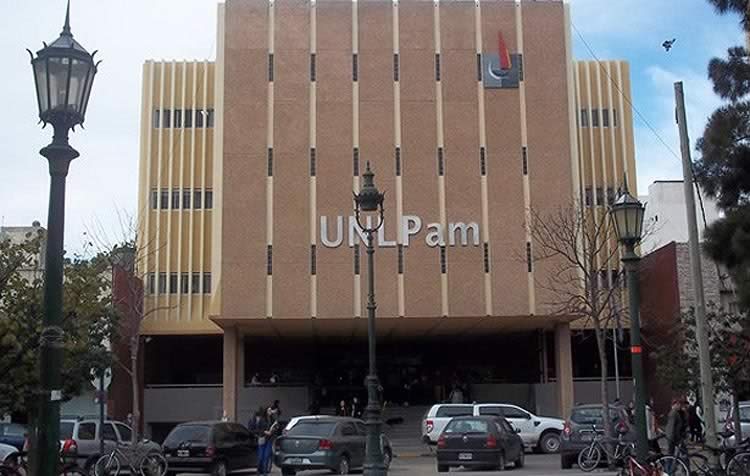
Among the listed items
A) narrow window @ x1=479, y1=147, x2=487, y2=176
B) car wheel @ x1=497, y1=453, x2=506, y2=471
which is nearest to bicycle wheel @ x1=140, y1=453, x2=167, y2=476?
car wheel @ x1=497, y1=453, x2=506, y2=471

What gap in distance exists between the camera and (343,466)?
2545cm

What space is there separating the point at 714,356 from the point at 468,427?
7.03 metres

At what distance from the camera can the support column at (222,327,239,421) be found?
38938 mm

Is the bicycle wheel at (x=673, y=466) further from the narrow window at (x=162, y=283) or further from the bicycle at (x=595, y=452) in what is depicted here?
the narrow window at (x=162, y=283)

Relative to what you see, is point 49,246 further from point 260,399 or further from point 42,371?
point 260,399

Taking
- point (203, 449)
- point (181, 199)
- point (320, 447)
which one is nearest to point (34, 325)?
point (203, 449)

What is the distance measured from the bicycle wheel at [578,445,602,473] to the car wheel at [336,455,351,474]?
6.03 m

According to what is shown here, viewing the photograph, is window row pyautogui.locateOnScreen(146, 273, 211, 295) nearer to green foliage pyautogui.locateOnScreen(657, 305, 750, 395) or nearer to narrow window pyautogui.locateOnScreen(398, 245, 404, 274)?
narrow window pyautogui.locateOnScreen(398, 245, 404, 274)

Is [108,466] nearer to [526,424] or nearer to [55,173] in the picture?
[55,173]

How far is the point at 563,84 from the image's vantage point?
39094mm

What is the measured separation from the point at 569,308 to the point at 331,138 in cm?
1141

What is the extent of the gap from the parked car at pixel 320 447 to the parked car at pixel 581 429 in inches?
193

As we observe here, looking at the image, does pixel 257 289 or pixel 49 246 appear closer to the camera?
pixel 49 246

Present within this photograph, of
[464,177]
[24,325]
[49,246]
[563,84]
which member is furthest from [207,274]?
[49,246]
